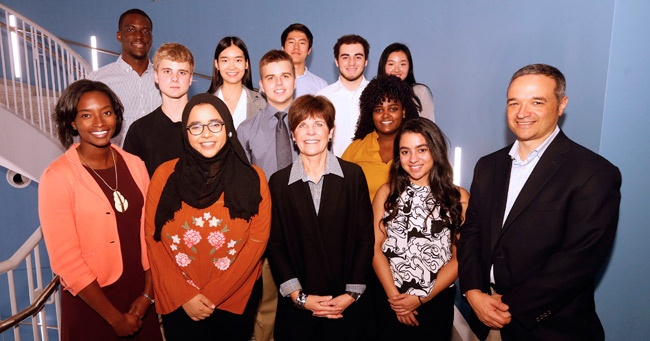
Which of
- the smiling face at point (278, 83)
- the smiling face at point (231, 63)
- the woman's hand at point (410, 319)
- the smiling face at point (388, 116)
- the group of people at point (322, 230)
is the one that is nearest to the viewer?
the group of people at point (322, 230)

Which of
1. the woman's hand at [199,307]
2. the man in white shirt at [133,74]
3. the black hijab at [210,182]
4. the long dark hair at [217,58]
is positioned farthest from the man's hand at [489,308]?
the man in white shirt at [133,74]

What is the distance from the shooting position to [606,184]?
180cm

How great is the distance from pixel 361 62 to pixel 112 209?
7.77 ft

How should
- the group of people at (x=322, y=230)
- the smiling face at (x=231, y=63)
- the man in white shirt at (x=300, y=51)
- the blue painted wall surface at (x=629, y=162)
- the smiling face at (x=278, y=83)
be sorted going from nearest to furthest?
the group of people at (x=322, y=230) → the blue painted wall surface at (x=629, y=162) → the smiling face at (x=278, y=83) → the smiling face at (x=231, y=63) → the man in white shirt at (x=300, y=51)

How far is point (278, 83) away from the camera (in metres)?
2.89

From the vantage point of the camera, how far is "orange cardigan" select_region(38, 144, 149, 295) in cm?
193

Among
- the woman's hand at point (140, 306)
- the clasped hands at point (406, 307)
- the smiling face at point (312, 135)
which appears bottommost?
the clasped hands at point (406, 307)

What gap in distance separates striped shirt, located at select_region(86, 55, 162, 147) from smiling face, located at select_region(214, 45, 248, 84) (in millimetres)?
800

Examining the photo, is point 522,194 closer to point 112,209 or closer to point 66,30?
point 112,209

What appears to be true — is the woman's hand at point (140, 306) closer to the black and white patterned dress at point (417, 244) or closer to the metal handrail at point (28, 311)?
the metal handrail at point (28, 311)

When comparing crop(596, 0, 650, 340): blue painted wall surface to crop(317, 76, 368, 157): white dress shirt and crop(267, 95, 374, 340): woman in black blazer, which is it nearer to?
crop(267, 95, 374, 340): woman in black blazer

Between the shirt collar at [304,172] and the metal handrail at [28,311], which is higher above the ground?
the shirt collar at [304,172]

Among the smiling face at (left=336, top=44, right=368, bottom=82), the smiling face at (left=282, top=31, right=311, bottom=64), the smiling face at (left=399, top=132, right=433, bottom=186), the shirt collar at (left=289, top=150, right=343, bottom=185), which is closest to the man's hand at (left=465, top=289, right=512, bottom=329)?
the smiling face at (left=399, top=132, right=433, bottom=186)

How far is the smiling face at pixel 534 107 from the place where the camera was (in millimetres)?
1917
